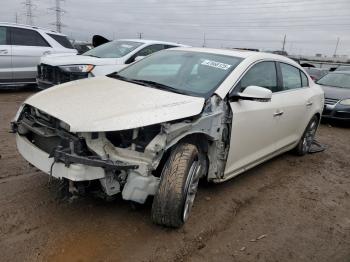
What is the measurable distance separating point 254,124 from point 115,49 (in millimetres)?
5057

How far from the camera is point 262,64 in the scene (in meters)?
4.61

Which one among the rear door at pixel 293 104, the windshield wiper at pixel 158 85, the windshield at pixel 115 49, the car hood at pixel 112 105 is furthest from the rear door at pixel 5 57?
the rear door at pixel 293 104

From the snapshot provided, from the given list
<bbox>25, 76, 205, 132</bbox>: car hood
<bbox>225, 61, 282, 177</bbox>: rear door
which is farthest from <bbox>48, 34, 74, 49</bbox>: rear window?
<bbox>225, 61, 282, 177</bbox>: rear door

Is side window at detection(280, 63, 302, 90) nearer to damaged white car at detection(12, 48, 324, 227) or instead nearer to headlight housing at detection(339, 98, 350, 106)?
damaged white car at detection(12, 48, 324, 227)

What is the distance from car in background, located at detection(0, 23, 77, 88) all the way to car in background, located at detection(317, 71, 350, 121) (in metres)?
6.98

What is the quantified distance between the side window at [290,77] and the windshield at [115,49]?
12.9 ft

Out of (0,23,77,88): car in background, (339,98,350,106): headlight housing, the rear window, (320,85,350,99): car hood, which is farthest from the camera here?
the rear window

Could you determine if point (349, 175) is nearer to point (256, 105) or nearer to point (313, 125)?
point (313, 125)

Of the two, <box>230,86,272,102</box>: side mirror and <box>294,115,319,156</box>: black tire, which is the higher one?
<box>230,86,272,102</box>: side mirror

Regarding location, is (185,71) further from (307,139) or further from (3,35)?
(3,35)

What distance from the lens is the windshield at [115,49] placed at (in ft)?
26.8

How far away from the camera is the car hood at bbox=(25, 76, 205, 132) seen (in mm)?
2961

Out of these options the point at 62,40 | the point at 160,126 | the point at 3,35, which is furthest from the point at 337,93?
the point at 3,35

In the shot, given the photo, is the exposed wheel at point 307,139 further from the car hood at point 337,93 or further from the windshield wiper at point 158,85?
the car hood at point 337,93
